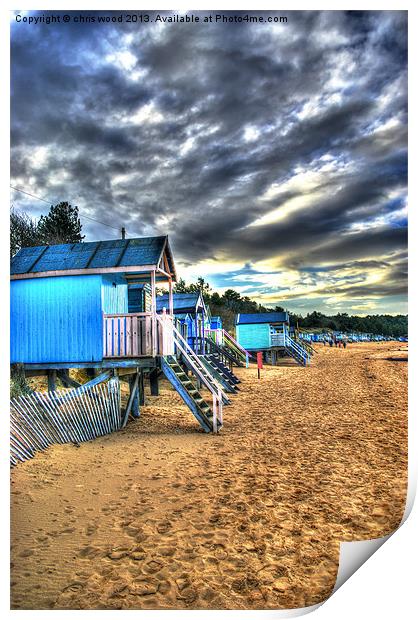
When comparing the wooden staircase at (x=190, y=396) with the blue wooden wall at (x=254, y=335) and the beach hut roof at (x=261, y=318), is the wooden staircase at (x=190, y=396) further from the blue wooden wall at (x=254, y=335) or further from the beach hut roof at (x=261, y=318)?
the beach hut roof at (x=261, y=318)

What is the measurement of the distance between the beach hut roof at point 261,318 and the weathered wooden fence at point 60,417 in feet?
75.9

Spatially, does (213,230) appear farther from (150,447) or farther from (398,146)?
(150,447)

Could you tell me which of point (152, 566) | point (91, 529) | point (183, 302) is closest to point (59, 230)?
point (91, 529)

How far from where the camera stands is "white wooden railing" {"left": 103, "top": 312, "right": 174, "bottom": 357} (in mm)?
8852

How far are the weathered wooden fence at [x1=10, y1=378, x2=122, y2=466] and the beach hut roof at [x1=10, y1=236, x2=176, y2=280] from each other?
9.04 feet

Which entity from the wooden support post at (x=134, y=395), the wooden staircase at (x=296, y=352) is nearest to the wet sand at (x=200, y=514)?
the wooden support post at (x=134, y=395)

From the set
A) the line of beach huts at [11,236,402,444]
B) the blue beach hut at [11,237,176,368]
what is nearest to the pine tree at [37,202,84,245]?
the line of beach huts at [11,236,402,444]

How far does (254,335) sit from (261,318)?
150 centimetres

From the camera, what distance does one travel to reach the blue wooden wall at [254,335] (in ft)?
101

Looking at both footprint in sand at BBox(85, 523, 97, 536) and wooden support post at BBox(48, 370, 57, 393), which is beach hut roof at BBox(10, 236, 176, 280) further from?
footprint in sand at BBox(85, 523, 97, 536)

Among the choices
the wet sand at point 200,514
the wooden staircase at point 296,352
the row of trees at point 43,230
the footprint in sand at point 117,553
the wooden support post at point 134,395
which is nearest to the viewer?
the wet sand at point 200,514

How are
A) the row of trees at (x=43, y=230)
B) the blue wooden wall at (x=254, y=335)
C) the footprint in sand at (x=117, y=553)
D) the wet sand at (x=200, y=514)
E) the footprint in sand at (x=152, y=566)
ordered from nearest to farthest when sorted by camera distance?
the wet sand at (x=200, y=514)
the footprint in sand at (x=152, y=566)
the footprint in sand at (x=117, y=553)
the row of trees at (x=43, y=230)
the blue wooden wall at (x=254, y=335)

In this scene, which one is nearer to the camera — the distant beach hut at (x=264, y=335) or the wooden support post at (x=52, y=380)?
the wooden support post at (x=52, y=380)

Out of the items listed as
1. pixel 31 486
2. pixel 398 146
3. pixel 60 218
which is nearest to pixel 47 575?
pixel 31 486
